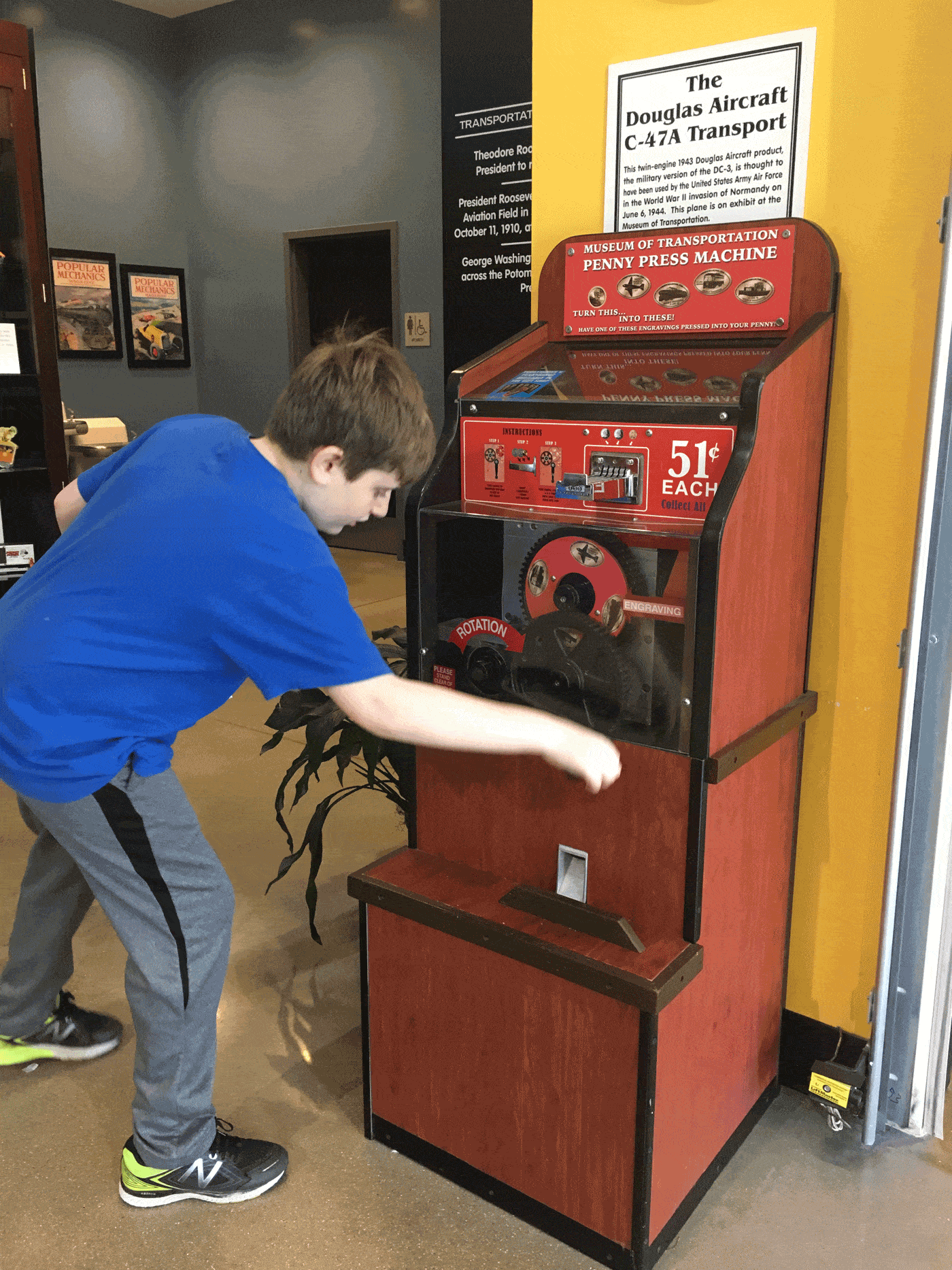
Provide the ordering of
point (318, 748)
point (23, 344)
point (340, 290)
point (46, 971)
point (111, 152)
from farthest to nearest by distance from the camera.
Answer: point (340, 290) < point (111, 152) < point (23, 344) < point (318, 748) < point (46, 971)

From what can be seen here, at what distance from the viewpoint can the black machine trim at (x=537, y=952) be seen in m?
1.45

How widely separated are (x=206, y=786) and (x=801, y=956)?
7.27 ft

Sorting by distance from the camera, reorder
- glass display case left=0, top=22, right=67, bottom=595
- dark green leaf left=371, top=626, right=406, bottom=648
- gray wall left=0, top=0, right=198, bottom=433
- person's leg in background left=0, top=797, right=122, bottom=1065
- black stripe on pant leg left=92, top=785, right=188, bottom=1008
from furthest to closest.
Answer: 1. gray wall left=0, top=0, right=198, bottom=433
2. glass display case left=0, top=22, right=67, bottom=595
3. dark green leaf left=371, top=626, right=406, bottom=648
4. person's leg in background left=0, top=797, right=122, bottom=1065
5. black stripe on pant leg left=92, top=785, right=188, bottom=1008

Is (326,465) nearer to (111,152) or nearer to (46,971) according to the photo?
(46,971)

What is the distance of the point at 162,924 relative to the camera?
1.61 m

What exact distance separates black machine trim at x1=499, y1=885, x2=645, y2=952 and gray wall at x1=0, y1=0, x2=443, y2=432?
5.22m

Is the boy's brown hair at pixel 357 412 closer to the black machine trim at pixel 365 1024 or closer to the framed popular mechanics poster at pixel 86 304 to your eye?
the black machine trim at pixel 365 1024

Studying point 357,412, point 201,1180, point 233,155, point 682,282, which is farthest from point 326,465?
point 233,155

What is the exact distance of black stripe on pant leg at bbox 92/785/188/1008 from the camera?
60.9 inches

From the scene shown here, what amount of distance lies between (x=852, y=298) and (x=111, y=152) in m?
6.99

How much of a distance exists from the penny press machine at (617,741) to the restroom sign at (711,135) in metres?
0.12

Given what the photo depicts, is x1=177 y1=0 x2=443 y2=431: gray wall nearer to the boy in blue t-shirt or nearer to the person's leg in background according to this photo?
the person's leg in background

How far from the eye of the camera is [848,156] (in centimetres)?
167

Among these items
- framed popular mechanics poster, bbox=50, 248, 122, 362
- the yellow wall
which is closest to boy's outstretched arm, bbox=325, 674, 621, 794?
the yellow wall
